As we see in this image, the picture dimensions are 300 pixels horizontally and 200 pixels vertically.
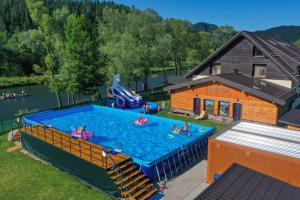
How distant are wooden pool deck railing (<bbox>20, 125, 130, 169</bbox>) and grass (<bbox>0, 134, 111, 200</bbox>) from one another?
1372 millimetres

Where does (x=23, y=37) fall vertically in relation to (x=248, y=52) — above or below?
above

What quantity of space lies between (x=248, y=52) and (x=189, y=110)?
29.5ft

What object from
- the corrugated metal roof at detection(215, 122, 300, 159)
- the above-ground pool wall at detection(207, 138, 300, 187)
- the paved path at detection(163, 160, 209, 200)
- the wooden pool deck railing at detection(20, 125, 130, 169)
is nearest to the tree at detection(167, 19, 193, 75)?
the wooden pool deck railing at detection(20, 125, 130, 169)

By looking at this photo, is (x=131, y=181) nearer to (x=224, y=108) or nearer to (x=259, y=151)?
(x=259, y=151)

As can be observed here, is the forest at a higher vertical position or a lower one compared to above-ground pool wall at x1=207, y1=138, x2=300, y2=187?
higher

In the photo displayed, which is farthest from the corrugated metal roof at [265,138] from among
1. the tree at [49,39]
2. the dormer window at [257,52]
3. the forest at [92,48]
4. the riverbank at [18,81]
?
the riverbank at [18,81]

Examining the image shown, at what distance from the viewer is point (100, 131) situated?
21.8 meters

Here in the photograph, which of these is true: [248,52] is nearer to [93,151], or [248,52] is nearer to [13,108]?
[93,151]

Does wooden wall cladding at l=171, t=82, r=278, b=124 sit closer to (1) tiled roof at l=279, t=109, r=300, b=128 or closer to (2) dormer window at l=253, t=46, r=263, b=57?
(1) tiled roof at l=279, t=109, r=300, b=128

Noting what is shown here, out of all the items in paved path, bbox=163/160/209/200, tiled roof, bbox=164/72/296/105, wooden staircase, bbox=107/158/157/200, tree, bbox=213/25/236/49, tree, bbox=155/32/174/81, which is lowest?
paved path, bbox=163/160/209/200

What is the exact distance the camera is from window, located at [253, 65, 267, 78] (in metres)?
27.4

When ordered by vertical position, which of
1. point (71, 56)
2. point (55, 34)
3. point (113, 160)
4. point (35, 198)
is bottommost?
point (35, 198)

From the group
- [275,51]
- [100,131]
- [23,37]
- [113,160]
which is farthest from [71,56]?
[23,37]

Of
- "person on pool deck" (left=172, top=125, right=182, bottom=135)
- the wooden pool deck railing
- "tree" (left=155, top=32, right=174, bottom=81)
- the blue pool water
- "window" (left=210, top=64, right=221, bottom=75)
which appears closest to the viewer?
the wooden pool deck railing
